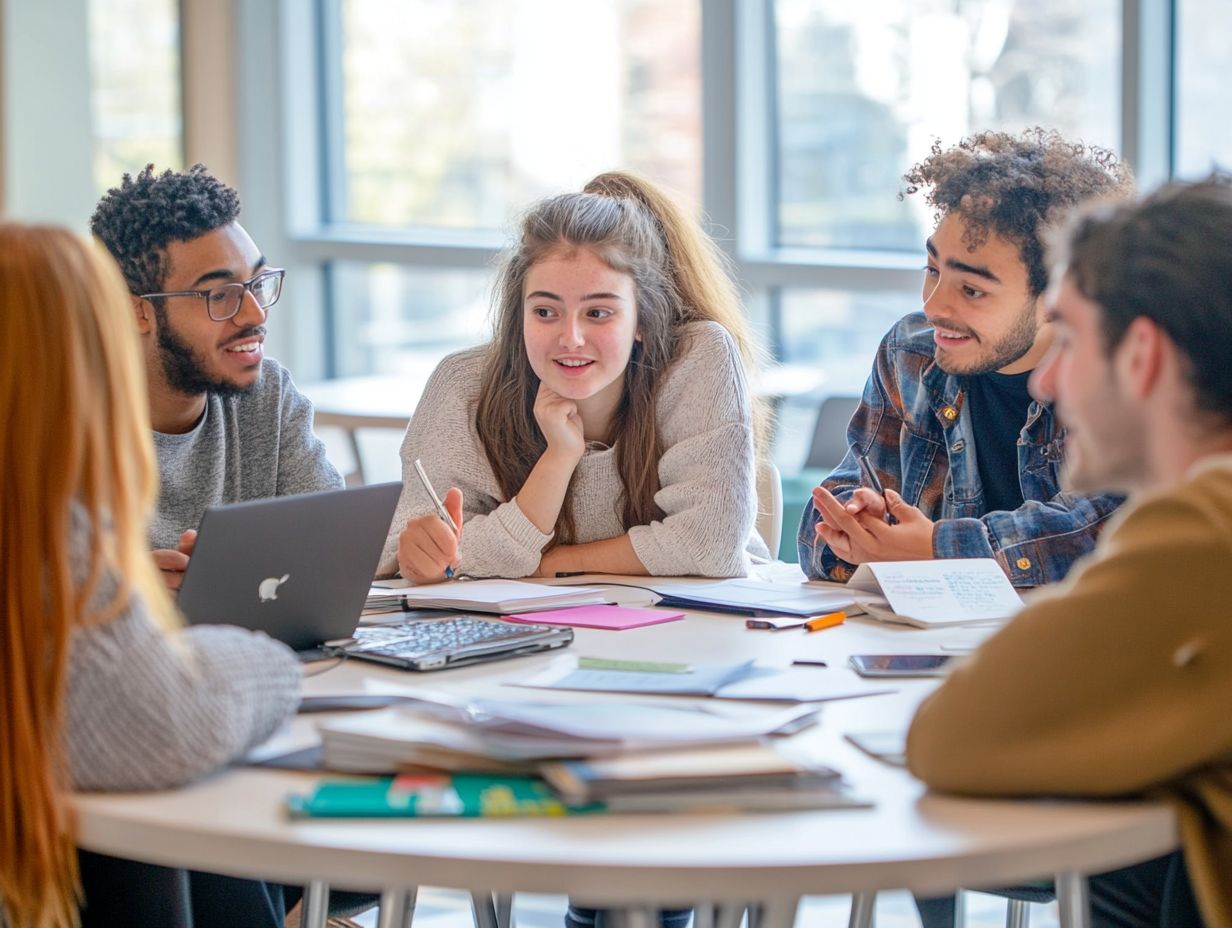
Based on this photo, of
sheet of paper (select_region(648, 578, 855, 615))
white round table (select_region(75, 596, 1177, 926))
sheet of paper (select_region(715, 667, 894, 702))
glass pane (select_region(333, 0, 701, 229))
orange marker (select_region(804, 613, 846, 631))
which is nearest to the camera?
white round table (select_region(75, 596, 1177, 926))

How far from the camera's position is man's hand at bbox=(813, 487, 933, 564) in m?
2.13

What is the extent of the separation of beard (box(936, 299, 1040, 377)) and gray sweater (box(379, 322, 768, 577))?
1.13ft

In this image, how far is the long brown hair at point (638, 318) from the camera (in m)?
2.41

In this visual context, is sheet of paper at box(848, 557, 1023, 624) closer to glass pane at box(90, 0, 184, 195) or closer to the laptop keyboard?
the laptop keyboard

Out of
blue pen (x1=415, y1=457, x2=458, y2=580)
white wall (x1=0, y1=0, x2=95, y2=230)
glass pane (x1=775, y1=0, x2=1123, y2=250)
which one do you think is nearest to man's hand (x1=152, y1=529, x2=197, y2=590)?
blue pen (x1=415, y1=457, x2=458, y2=580)

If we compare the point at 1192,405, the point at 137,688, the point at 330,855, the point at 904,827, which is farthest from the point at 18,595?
the point at 1192,405

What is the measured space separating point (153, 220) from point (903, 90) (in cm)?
322

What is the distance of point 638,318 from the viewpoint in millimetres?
2461

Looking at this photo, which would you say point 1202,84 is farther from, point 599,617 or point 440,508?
point 599,617

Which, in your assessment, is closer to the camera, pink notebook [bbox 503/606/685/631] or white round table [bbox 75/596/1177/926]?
white round table [bbox 75/596/1177/926]

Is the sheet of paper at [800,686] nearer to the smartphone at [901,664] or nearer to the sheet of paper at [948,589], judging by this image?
the smartphone at [901,664]

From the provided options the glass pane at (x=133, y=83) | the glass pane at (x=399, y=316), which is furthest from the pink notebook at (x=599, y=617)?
the glass pane at (x=133, y=83)

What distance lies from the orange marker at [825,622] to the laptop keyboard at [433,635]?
0.33 meters

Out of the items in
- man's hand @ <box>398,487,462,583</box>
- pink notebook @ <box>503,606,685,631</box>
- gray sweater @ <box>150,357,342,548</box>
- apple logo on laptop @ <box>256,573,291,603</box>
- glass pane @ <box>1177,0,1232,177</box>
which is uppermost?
glass pane @ <box>1177,0,1232,177</box>
